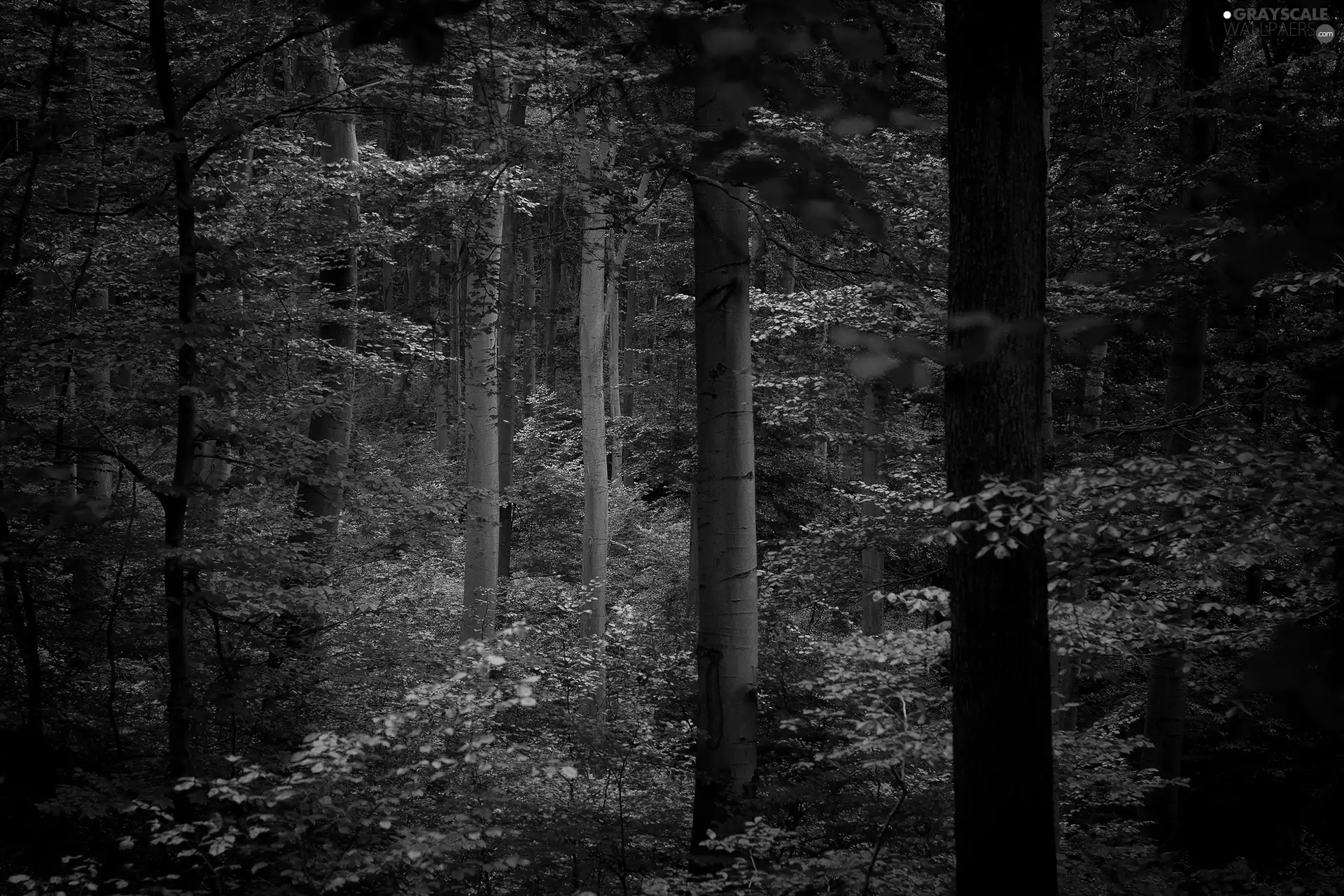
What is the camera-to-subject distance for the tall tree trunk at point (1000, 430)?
7.88ft

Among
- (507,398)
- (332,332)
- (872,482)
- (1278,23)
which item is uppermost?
(1278,23)

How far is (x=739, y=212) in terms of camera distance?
5191mm

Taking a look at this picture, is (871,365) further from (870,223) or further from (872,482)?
(872,482)

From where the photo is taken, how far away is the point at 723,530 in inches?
197

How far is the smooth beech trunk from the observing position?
40.3 ft

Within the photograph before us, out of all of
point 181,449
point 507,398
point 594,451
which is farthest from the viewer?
point 507,398

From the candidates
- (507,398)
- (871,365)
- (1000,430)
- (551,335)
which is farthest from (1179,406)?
(551,335)

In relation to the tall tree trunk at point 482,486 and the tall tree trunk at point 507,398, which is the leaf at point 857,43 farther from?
the tall tree trunk at point 507,398

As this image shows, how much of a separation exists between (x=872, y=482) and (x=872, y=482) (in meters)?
0.04

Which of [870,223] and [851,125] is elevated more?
[851,125]

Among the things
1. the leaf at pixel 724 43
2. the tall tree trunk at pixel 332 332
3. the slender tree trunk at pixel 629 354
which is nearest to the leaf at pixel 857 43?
the leaf at pixel 724 43

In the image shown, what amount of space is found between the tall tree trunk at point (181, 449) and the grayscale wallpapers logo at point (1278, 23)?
6.75m

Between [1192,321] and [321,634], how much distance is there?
854 cm

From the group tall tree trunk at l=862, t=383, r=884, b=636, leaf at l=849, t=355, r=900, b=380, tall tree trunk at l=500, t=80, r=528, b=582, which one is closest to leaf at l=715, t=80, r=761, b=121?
leaf at l=849, t=355, r=900, b=380
